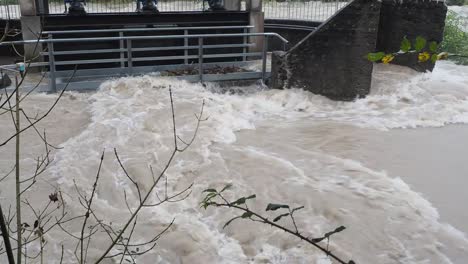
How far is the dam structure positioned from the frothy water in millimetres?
455

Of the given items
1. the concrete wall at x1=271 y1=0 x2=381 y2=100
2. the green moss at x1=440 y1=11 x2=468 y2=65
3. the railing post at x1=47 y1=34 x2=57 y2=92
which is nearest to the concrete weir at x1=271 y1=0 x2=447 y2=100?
the concrete wall at x1=271 y1=0 x2=381 y2=100

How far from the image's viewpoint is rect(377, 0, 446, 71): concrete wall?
1205 cm

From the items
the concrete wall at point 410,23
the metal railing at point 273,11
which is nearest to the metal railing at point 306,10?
the metal railing at point 273,11

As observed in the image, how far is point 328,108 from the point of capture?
33.4 feet

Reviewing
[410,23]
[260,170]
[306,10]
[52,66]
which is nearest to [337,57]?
[410,23]

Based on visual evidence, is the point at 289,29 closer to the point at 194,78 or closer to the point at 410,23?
the point at 410,23

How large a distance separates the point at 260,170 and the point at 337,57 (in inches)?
176

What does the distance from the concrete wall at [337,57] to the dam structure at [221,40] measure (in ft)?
0.07

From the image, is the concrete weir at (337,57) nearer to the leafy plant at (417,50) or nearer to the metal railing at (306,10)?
the metal railing at (306,10)

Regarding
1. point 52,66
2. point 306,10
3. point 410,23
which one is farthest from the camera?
point 306,10

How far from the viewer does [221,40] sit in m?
13.3

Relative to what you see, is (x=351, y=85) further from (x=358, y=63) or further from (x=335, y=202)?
(x=335, y=202)

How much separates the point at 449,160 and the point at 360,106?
302cm

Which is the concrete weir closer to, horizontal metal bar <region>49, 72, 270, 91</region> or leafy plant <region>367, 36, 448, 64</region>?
horizontal metal bar <region>49, 72, 270, 91</region>
